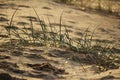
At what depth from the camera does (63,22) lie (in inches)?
208

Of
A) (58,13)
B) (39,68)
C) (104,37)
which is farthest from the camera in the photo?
(58,13)

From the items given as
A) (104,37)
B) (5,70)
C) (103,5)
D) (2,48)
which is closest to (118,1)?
(103,5)

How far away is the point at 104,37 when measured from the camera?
15.9 feet

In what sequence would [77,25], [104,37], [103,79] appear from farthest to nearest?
[77,25] < [104,37] < [103,79]

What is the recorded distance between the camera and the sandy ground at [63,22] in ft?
9.93

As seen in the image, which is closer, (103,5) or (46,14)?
(46,14)

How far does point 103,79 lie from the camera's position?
282cm

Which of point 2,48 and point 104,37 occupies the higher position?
point 2,48

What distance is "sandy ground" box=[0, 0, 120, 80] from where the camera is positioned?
3.03m

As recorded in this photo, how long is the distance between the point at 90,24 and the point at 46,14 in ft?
2.52

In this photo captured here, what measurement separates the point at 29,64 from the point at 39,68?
127mm

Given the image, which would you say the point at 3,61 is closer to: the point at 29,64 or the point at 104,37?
the point at 29,64

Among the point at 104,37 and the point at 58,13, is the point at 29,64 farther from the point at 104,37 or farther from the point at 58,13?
the point at 58,13

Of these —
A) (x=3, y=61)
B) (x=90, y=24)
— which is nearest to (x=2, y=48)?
(x=3, y=61)
